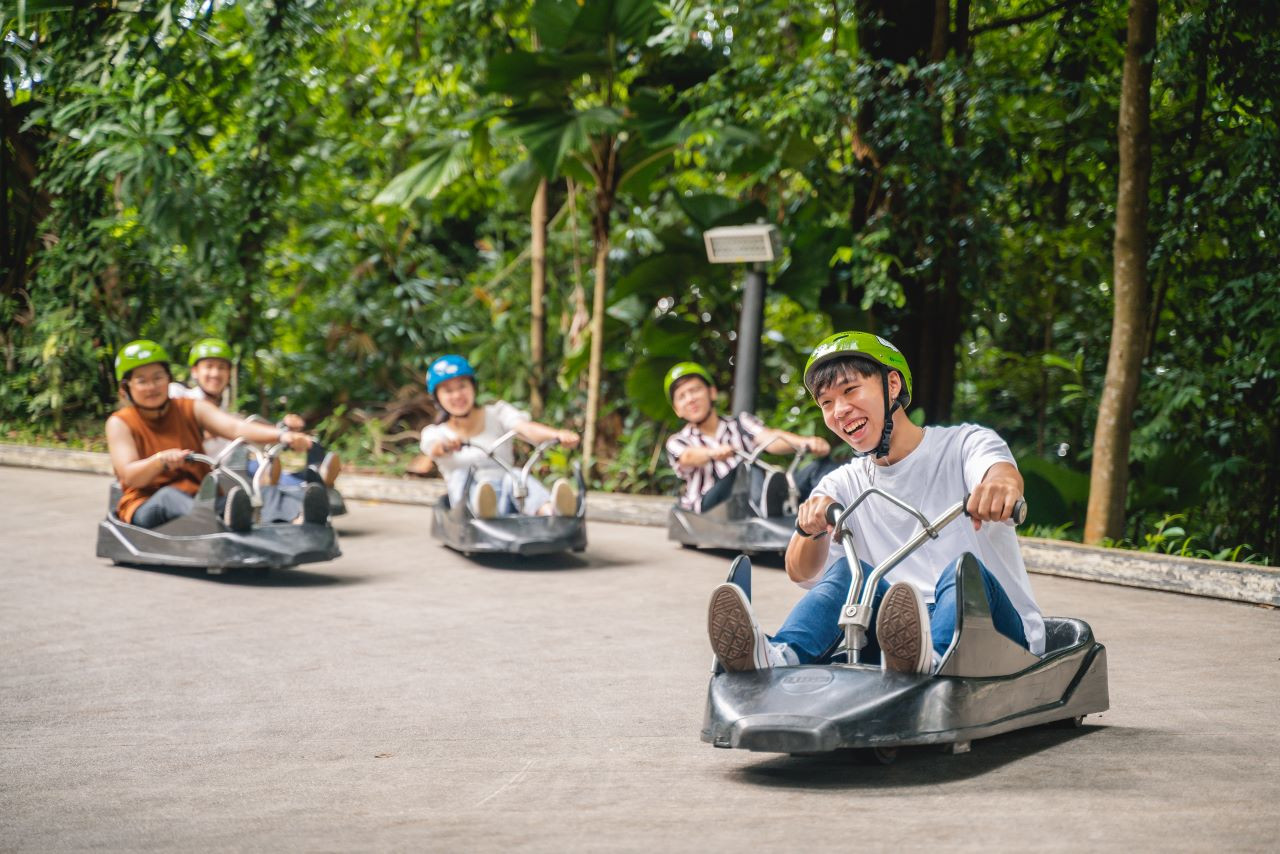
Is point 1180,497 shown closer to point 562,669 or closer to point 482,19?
point 562,669

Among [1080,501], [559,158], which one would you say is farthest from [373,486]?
[1080,501]

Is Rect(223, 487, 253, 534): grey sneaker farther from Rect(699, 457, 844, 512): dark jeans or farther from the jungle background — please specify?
the jungle background

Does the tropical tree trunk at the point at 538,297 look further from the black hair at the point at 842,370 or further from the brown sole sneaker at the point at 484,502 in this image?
the black hair at the point at 842,370

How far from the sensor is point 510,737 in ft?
15.6

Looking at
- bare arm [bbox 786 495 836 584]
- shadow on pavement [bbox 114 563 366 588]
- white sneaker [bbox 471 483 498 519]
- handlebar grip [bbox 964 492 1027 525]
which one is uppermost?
handlebar grip [bbox 964 492 1027 525]

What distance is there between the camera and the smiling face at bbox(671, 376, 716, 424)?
9.84 m

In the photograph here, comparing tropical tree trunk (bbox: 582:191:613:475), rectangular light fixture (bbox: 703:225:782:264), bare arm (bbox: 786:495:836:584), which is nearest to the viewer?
bare arm (bbox: 786:495:836:584)

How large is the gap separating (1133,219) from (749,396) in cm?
344

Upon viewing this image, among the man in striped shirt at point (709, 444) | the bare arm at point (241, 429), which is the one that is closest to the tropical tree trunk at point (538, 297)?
the man in striped shirt at point (709, 444)

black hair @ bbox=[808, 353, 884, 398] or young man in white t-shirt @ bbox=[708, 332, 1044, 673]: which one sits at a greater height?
black hair @ bbox=[808, 353, 884, 398]

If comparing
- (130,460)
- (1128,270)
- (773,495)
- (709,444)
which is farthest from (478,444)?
(1128,270)

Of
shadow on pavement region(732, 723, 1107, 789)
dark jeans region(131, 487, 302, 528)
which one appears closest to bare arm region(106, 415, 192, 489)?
dark jeans region(131, 487, 302, 528)

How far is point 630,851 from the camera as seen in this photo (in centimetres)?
337

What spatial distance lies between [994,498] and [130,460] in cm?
603
